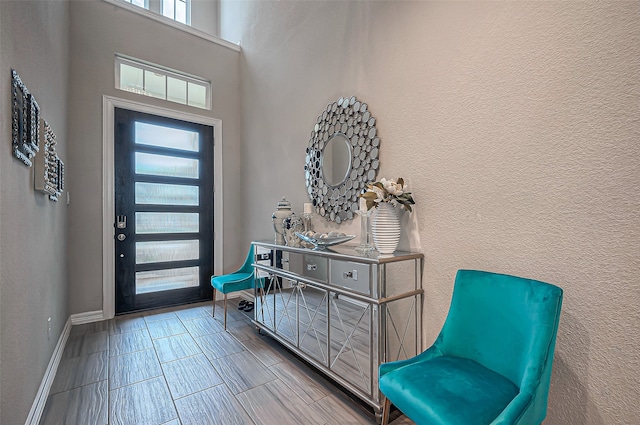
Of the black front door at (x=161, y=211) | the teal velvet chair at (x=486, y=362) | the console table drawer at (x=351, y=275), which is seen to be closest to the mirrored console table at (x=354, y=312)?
the console table drawer at (x=351, y=275)

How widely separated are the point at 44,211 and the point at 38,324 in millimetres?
744

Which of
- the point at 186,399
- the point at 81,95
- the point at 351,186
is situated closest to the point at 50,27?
the point at 81,95

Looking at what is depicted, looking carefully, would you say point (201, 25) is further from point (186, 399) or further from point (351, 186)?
point (186, 399)

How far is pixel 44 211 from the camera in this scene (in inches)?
78.0

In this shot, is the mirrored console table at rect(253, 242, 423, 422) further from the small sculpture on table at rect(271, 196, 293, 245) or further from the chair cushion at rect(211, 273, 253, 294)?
the chair cushion at rect(211, 273, 253, 294)

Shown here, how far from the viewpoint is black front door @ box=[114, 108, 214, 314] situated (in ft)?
11.4

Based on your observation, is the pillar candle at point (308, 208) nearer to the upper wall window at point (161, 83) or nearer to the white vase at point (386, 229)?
the white vase at point (386, 229)

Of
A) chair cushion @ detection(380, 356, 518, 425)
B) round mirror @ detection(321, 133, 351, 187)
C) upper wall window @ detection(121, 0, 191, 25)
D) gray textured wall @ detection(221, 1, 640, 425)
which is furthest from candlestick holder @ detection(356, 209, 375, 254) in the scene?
upper wall window @ detection(121, 0, 191, 25)

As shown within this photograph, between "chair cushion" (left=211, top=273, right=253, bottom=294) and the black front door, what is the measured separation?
95 centimetres

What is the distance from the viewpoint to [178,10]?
494 cm

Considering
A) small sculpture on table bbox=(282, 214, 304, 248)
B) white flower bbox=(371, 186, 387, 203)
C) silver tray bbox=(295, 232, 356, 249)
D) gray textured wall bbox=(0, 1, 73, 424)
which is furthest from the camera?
small sculpture on table bbox=(282, 214, 304, 248)

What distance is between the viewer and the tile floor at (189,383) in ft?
5.57

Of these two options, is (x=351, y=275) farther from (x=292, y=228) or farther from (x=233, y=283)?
(x=233, y=283)

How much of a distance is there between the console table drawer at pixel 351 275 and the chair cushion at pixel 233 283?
1.49 metres
